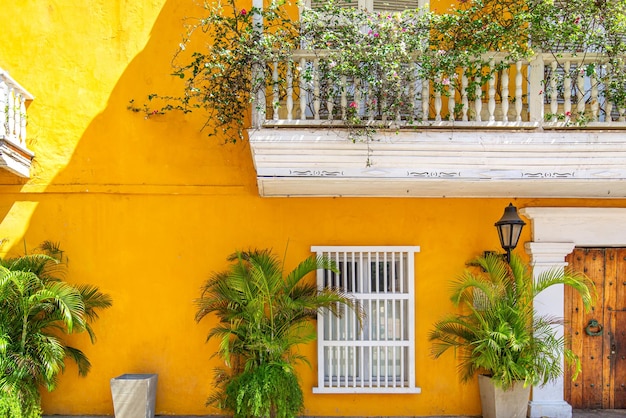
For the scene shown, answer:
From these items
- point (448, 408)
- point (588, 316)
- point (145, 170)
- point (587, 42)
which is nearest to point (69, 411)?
point (145, 170)

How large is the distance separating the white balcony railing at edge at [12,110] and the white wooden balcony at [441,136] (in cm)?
307

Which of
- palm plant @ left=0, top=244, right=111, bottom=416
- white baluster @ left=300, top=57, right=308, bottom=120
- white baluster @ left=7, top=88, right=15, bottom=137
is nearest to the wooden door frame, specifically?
white baluster @ left=300, top=57, right=308, bottom=120

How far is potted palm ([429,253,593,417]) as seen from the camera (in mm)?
6055

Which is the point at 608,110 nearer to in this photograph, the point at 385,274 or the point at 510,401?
the point at 385,274

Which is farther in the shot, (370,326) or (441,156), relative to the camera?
(370,326)

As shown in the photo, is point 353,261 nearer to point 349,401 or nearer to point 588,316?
point 349,401

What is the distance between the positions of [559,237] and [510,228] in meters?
1.16

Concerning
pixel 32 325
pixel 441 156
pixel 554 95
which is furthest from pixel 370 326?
Result: pixel 32 325

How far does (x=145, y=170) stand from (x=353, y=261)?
2973 millimetres

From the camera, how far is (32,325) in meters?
6.40

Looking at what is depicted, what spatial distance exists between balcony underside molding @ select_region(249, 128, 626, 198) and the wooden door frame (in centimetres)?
88

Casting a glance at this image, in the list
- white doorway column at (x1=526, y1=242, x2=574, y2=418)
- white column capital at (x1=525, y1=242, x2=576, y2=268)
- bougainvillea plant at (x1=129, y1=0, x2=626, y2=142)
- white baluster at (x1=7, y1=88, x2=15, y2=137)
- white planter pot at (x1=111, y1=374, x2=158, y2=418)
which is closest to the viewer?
bougainvillea plant at (x1=129, y1=0, x2=626, y2=142)

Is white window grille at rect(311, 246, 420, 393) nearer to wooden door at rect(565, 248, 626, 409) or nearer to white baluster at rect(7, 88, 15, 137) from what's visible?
wooden door at rect(565, 248, 626, 409)

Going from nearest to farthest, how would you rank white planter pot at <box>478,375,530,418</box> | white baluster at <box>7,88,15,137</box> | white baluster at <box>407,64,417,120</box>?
1. white baluster at <box>407,64,417,120</box>
2. white planter pot at <box>478,375,530,418</box>
3. white baluster at <box>7,88,15,137</box>
